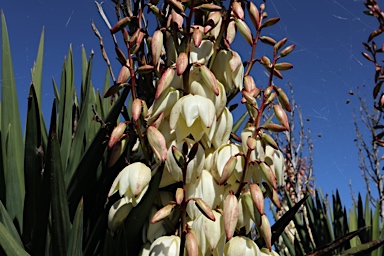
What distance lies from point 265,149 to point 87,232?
0.32 metres

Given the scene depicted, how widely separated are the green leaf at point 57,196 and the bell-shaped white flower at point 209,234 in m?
0.17

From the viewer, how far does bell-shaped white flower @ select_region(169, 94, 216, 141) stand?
0.57m

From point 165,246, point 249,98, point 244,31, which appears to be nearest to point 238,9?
point 244,31

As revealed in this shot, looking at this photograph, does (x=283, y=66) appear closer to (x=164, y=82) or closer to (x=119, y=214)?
(x=164, y=82)

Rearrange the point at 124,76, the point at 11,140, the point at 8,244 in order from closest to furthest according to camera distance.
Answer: the point at 8,244 < the point at 124,76 < the point at 11,140

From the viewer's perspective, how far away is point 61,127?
878 mm

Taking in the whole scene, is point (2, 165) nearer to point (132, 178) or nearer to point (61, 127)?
point (61, 127)

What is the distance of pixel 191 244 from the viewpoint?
52 centimetres

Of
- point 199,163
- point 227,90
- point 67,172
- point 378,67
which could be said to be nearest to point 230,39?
point 227,90

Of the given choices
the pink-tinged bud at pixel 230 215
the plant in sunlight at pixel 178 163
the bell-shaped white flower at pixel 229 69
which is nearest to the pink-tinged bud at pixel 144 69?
the plant in sunlight at pixel 178 163

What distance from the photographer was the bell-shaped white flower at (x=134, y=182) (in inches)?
21.8

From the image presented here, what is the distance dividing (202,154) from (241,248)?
0.43ft

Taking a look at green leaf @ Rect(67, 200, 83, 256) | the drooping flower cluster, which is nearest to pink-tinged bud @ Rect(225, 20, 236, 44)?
the drooping flower cluster

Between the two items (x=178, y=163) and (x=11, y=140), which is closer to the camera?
(x=178, y=163)
